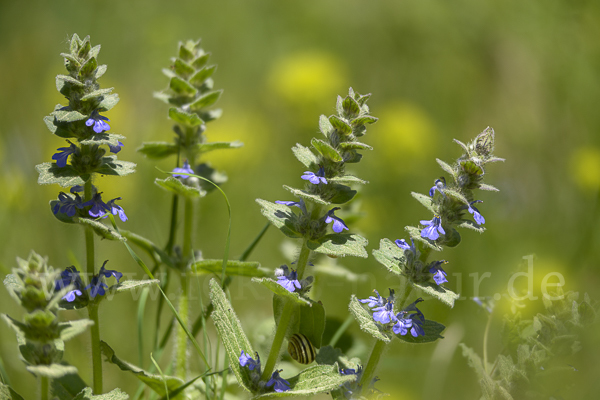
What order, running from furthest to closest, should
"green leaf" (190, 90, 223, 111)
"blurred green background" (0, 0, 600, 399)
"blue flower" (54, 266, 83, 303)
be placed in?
"blurred green background" (0, 0, 600, 399) → "green leaf" (190, 90, 223, 111) → "blue flower" (54, 266, 83, 303)

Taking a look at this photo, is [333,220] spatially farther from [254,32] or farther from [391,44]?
[254,32]

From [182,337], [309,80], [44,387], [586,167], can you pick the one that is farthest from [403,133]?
[44,387]

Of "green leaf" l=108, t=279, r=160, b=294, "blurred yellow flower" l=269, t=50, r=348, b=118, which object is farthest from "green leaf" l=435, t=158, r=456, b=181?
"blurred yellow flower" l=269, t=50, r=348, b=118

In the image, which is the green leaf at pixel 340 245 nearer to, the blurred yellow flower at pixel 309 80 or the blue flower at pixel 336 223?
the blue flower at pixel 336 223

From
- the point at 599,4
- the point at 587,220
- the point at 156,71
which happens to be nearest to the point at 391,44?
the point at 599,4

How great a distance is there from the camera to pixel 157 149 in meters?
2.64

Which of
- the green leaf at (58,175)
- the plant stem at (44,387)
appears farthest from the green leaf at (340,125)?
the plant stem at (44,387)

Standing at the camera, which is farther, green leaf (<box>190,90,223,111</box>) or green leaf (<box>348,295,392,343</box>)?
green leaf (<box>190,90,223,111</box>)

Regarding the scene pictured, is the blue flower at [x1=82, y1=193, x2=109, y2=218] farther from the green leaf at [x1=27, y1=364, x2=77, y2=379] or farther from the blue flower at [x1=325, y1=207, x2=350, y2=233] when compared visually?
the blue flower at [x1=325, y1=207, x2=350, y2=233]

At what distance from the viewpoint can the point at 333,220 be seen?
1887 mm

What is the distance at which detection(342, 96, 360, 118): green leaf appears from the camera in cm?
181

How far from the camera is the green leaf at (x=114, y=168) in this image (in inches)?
72.4

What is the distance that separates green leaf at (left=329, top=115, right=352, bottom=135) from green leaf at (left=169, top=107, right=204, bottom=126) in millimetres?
803

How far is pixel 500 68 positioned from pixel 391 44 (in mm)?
1343
